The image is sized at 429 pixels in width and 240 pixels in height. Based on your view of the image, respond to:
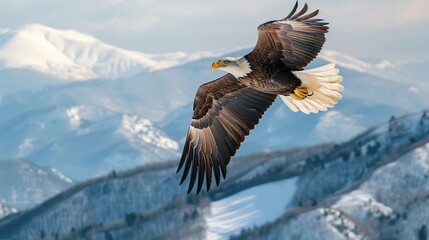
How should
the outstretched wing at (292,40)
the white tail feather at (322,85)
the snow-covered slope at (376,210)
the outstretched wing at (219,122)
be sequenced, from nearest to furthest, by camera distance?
the outstretched wing at (292,40), the white tail feather at (322,85), the outstretched wing at (219,122), the snow-covered slope at (376,210)

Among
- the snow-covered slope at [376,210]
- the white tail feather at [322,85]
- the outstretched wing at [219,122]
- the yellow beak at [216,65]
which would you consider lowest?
the snow-covered slope at [376,210]

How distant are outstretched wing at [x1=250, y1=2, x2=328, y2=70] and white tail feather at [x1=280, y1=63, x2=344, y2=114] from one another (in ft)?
1.32

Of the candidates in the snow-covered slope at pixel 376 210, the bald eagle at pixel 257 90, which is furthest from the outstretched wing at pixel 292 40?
the snow-covered slope at pixel 376 210

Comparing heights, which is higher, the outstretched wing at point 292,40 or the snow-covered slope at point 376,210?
the outstretched wing at point 292,40

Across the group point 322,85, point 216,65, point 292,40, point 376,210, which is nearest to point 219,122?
point 216,65

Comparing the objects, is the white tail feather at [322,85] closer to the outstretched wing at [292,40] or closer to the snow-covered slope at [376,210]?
the outstretched wing at [292,40]

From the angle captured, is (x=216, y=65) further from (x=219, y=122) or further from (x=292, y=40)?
(x=219, y=122)

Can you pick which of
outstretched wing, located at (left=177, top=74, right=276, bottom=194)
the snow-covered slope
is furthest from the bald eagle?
the snow-covered slope

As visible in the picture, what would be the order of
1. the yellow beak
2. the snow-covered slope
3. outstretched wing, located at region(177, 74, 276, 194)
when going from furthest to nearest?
the snow-covered slope < outstretched wing, located at region(177, 74, 276, 194) < the yellow beak

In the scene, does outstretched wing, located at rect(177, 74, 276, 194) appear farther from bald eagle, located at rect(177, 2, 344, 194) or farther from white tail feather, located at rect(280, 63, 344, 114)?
white tail feather, located at rect(280, 63, 344, 114)

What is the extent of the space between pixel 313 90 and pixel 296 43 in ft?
4.16

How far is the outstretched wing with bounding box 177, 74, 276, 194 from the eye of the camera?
25.2 metres

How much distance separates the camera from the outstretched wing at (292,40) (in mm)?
22453

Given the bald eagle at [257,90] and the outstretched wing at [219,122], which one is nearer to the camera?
the bald eagle at [257,90]
